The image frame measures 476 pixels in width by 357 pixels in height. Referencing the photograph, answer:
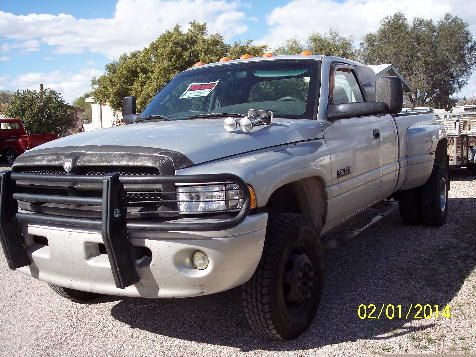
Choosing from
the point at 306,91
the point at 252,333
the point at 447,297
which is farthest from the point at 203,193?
the point at 447,297

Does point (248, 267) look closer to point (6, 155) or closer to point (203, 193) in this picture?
point (203, 193)

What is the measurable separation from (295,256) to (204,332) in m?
0.80

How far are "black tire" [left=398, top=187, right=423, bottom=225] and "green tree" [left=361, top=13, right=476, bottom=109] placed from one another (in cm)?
3379

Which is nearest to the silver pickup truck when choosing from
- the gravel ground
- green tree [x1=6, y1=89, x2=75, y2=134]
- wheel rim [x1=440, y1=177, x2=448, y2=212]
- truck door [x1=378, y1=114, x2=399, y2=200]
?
the gravel ground

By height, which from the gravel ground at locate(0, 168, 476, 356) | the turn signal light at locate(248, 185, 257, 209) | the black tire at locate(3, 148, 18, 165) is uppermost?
the turn signal light at locate(248, 185, 257, 209)

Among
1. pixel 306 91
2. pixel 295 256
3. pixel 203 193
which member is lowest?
pixel 295 256

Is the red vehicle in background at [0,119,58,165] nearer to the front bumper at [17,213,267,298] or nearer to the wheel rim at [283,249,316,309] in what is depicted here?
the front bumper at [17,213,267,298]

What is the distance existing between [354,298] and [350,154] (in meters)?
1.08

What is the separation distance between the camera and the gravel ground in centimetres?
321

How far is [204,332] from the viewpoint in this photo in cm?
344

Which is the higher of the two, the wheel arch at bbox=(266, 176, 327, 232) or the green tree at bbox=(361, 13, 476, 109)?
the green tree at bbox=(361, 13, 476, 109)

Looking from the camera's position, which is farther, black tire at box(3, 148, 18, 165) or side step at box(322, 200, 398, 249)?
black tire at box(3, 148, 18, 165)

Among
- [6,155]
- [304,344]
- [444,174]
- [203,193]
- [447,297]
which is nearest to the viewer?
[203,193]

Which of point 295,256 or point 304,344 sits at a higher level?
point 295,256
